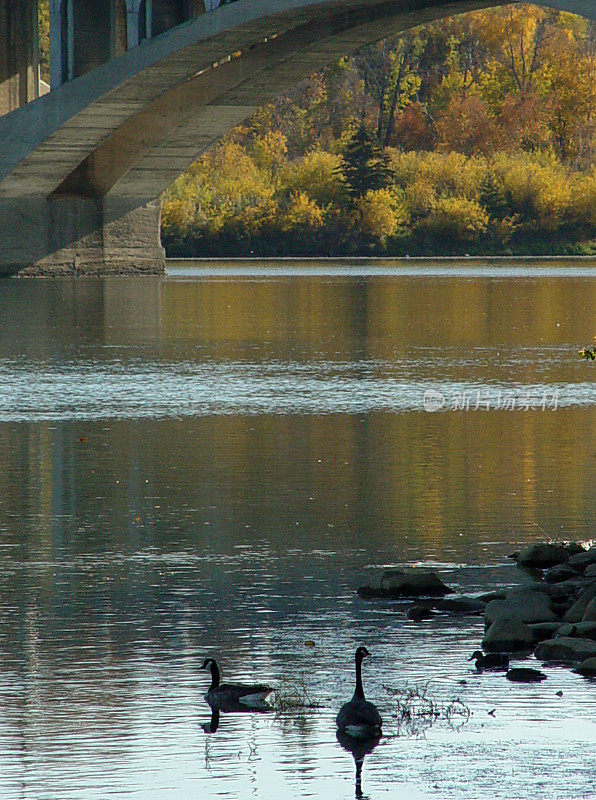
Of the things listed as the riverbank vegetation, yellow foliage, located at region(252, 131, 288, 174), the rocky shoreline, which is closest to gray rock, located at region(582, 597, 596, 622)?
the rocky shoreline

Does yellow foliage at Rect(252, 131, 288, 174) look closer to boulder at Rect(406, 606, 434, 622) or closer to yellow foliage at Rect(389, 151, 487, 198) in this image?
yellow foliage at Rect(389, 151, 487, 198)

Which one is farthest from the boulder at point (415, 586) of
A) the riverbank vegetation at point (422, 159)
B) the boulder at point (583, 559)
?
the riverbank vegetation at point (422, 159)

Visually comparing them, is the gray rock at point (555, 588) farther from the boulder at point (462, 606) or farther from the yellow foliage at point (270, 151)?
the yellow foliage at point (270, 151)

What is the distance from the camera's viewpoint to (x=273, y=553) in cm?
1141

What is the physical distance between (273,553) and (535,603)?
2.25 metres

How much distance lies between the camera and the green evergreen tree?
9288 cm

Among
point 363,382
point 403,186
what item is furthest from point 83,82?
point 403,186

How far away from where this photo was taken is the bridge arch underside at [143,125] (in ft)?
158

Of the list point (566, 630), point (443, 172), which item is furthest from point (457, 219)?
point (566, 630)

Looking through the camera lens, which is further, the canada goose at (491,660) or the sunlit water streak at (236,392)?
the sunlit water streak at (236,392)

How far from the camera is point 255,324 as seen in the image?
115 feet

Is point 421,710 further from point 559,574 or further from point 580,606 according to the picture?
point 559,574

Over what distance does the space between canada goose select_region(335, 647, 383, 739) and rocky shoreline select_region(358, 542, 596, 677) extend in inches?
54.0

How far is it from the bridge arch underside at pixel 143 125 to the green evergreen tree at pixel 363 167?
33.6 metres
